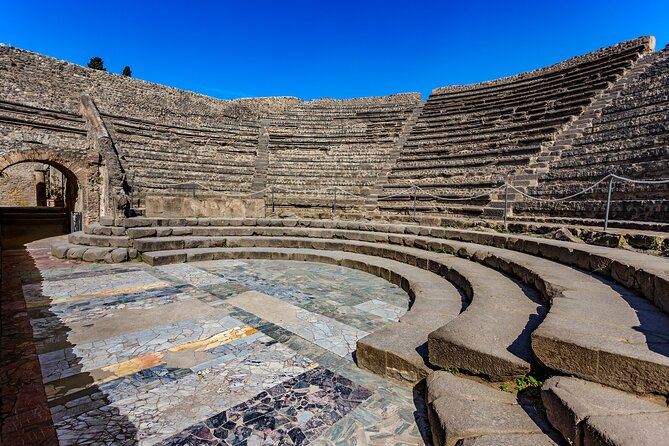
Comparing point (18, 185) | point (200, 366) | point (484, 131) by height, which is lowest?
point (200, 366)

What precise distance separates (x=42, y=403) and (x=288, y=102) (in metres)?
21.2

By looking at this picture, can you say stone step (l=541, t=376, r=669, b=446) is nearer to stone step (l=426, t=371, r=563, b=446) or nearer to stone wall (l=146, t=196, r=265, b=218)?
stone step (l=426, t=371, r=563, b=446)

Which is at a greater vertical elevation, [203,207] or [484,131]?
[484,131]

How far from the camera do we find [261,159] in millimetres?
14430

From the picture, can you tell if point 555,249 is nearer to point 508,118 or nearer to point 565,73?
point 508,118

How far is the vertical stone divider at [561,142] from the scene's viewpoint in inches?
360

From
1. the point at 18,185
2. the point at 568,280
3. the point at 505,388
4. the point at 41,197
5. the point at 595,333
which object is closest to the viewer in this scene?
the point at 595,333

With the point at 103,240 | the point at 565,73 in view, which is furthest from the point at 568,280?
the point at 565,73

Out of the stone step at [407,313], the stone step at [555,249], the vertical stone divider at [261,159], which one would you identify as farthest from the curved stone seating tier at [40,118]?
the stone step at [407,313]

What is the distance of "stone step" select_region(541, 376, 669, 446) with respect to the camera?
56.4 inches

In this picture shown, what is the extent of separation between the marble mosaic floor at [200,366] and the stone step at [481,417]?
264 mm

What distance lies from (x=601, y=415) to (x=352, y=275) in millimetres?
4851

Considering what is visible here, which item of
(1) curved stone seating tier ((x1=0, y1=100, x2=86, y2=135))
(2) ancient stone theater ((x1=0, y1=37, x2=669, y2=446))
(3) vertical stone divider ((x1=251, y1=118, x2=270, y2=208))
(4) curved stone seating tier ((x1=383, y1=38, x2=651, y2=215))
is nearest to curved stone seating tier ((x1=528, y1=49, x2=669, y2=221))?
(2) ancient stone theater ((x1=0, y1=37, x2=669, y2=446))

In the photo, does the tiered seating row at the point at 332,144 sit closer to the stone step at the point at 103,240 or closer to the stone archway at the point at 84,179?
the stone step at the point at 103,240
